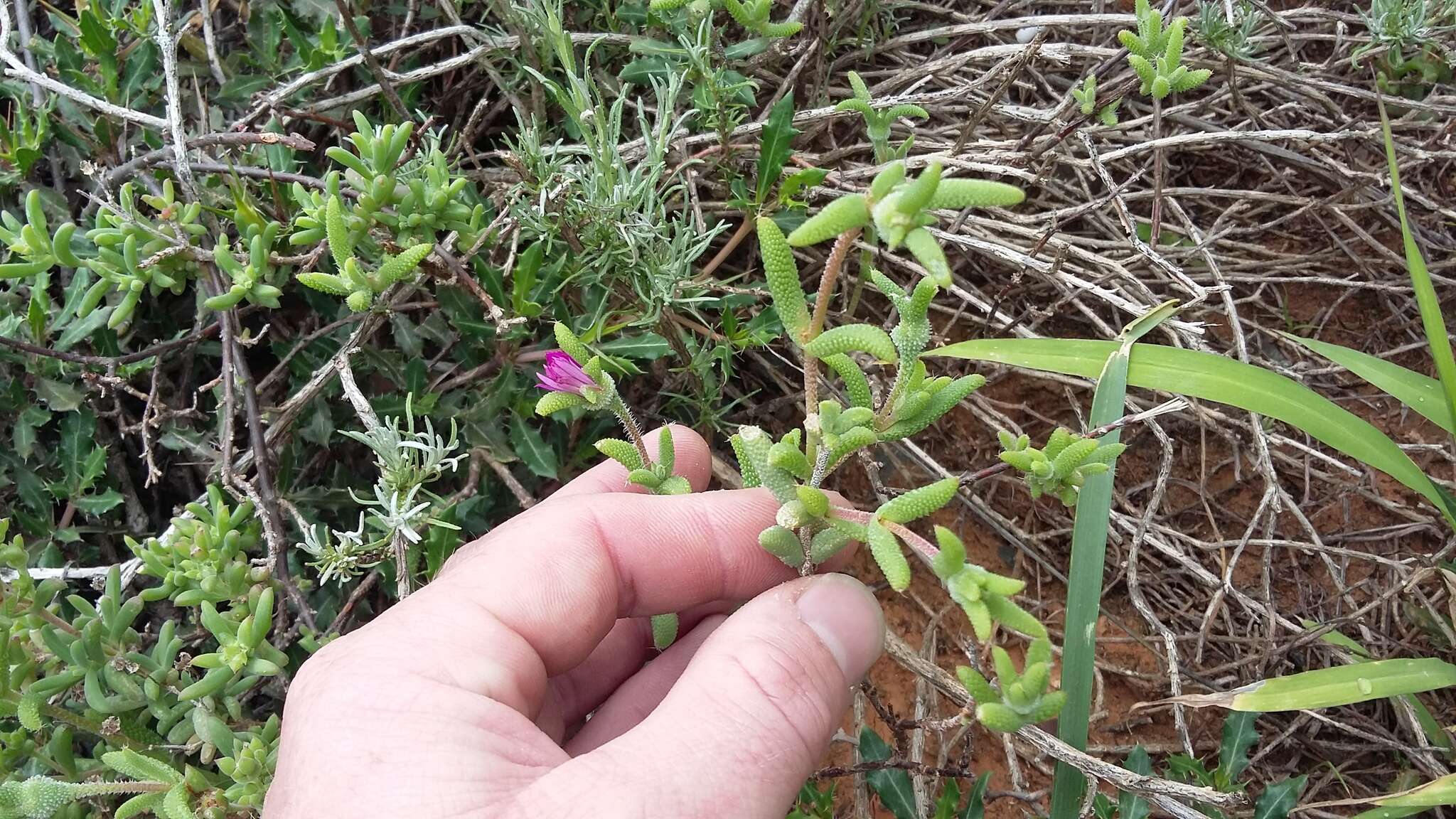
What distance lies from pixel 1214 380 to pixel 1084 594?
426 mm

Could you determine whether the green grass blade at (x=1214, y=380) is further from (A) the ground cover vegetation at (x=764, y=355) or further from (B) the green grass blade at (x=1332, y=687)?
(B) the green grass blade at (x=1332, y=687)

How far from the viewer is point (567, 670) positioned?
138 cm

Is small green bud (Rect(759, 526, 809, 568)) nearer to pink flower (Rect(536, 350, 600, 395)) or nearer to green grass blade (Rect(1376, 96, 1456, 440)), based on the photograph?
pink flower (Rect(536, 350, 600, 395))

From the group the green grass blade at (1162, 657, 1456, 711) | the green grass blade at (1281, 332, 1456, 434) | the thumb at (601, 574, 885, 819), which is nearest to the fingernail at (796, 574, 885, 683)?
the thumb at (601, 574, 885, 819)

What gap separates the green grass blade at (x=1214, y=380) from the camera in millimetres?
1506

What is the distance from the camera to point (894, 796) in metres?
1.69

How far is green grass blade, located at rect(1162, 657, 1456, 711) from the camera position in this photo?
4.74ft

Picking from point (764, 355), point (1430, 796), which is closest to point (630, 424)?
point (764, 355)

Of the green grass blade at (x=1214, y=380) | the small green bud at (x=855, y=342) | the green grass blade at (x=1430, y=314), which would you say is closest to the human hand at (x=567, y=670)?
the small green bud at (x=855, y=342)

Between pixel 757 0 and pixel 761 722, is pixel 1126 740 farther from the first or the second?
pixel 757 0

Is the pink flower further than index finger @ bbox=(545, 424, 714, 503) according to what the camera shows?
No

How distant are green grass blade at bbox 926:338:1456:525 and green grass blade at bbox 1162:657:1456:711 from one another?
341mm

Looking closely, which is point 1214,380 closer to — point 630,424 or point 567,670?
point 630,424

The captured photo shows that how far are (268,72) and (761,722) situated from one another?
1.89 m
